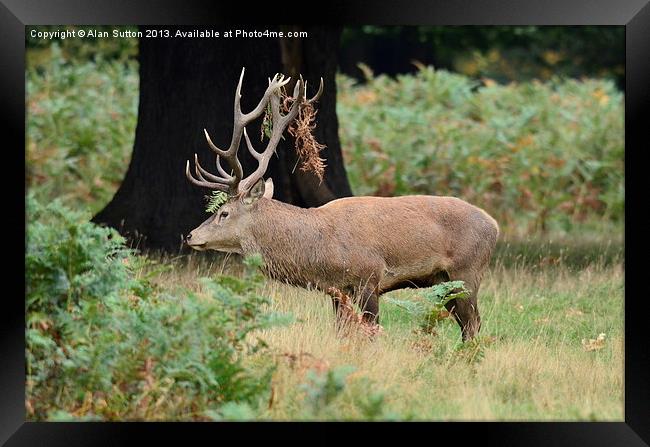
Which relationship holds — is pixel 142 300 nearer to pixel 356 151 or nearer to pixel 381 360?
pixel 381 360

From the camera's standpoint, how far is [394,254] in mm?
9750

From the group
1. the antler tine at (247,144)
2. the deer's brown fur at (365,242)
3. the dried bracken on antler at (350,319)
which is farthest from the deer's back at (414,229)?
the antler tine at (247,144)

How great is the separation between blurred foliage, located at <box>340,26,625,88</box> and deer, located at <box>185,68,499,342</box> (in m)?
18.9

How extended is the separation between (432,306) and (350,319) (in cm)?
63

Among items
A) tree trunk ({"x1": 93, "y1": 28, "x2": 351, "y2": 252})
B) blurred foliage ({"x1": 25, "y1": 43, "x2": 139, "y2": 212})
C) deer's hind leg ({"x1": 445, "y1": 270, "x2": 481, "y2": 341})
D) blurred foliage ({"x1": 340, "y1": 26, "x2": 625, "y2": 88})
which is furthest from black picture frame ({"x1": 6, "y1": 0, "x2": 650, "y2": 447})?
blurred foliage ({"x1": 340, "y1": 26, "x2": 625, "y2": 88})

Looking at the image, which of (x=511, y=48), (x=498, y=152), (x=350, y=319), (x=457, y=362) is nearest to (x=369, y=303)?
(x=350, y=319)

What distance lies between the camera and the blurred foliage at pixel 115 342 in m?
7.61

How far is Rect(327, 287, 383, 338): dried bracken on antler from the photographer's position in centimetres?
909

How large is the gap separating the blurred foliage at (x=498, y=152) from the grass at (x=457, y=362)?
20.5 ft

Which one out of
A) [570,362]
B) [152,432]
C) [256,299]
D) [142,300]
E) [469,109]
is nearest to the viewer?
[152,432]

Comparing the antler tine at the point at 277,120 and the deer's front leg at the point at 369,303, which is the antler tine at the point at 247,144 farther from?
the deer's front leg at the point at 369,303
